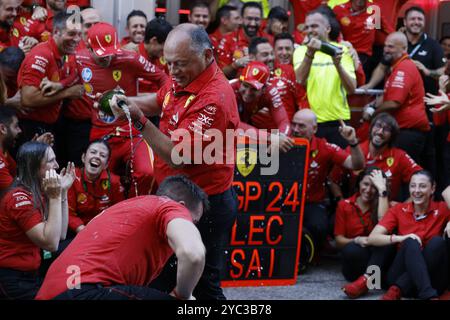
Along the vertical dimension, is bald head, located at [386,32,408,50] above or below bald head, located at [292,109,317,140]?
above

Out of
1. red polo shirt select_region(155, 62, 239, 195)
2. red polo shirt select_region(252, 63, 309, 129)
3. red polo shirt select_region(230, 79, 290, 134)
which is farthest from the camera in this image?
red polo shirt select_region(252, 63, 309, 129)

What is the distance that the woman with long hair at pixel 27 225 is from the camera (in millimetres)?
6070

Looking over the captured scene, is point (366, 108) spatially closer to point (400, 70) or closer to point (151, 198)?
point (400, 70)

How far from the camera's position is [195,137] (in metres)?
5.38

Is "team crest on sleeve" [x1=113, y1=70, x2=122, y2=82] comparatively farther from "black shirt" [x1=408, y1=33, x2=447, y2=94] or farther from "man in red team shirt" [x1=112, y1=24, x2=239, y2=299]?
"black shirt" [x1=408, y1=33, x2=447, y2=94]

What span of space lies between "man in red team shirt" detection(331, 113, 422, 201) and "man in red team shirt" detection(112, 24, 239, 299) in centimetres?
326

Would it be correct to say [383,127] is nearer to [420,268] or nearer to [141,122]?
[420,268]

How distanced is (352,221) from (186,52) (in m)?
3.62

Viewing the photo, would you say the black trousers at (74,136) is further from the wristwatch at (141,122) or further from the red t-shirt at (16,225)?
the wristwatch at (141,122)

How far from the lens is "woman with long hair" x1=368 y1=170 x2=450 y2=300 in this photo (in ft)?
25.6

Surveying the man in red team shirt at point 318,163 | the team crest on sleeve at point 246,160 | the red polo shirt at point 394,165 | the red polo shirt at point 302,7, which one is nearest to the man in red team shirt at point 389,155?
the red polo shirt at point 394,165

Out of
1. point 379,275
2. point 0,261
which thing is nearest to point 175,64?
point 0,261

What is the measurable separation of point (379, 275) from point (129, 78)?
269 centimetres

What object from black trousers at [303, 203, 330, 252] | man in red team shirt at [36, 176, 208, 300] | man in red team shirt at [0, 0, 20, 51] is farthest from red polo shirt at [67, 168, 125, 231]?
man in red team shirt at [36, 176, 208, 300]
